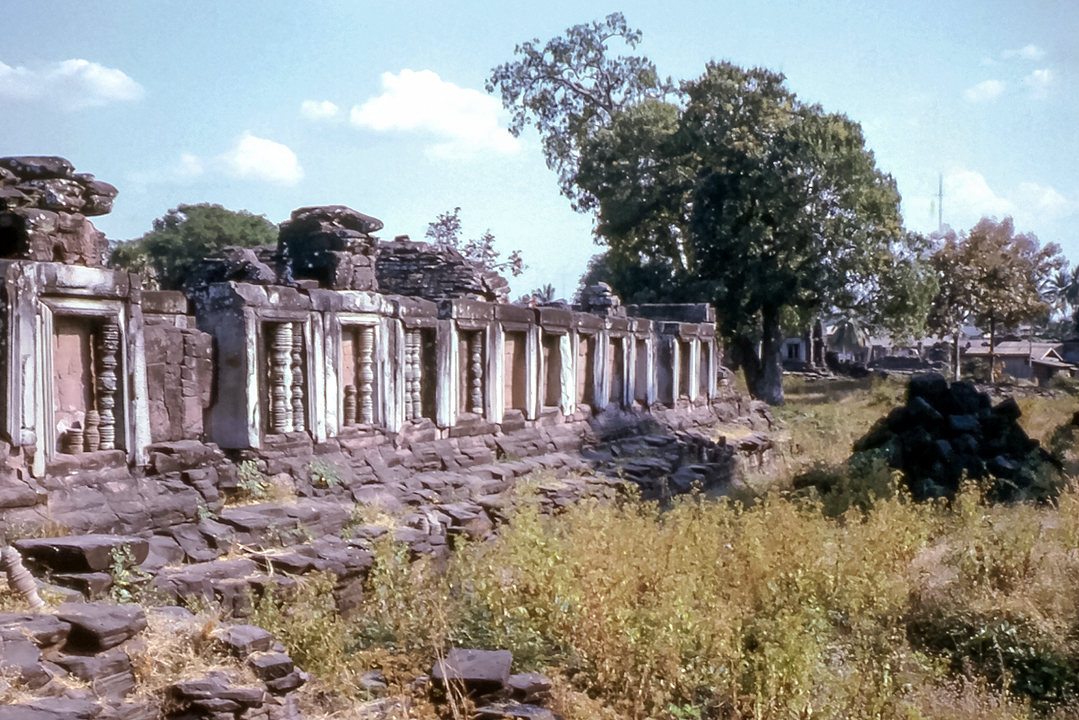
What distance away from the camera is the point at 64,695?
433 centimetres

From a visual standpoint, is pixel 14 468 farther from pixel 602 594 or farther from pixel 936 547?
pixel 936 547

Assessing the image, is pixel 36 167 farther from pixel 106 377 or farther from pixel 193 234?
pixel 193 234

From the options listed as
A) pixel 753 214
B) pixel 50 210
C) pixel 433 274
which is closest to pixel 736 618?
pixel 50 210

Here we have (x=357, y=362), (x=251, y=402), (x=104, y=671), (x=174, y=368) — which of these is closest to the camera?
(x=104, y=671)

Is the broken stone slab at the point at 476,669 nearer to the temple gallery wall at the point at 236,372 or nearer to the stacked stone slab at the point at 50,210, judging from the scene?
the temple gallery wall at the point at 236,372

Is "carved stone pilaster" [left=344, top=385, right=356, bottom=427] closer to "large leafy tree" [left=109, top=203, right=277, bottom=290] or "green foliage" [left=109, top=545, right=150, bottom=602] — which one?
"green foliage" [left=109, top=545, right=150, bottom=602]

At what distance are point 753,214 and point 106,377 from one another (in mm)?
19608

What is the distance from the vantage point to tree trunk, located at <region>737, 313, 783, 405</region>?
25484 mm

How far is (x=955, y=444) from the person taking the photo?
13.2 meters

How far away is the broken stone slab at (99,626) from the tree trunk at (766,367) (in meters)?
22.0

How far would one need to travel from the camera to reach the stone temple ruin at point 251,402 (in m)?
6.48

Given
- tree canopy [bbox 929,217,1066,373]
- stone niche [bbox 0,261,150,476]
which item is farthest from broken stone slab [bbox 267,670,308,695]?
tree canopy [bbox 929,217,1066,373]

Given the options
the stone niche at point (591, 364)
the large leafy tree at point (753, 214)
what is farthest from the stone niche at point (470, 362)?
the large leafy tree at point (753, 214)

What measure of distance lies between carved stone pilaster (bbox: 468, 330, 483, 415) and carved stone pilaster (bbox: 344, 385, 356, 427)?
2.14 metres
